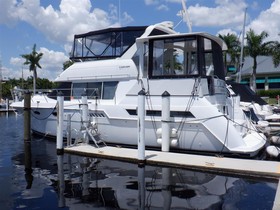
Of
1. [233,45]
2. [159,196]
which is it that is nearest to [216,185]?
[159,196]

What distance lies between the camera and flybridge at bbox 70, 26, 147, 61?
12.8m

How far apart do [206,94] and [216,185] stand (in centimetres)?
383

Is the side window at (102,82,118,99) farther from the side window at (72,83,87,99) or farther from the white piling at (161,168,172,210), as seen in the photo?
the white piling at (161,168,172,210)

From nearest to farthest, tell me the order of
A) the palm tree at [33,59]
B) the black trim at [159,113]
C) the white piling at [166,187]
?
the white piling at [166,187] → the black trim at [159,113] → the palm tree at [33,59]

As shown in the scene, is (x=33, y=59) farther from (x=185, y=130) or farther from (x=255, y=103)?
(x=185, y=130)

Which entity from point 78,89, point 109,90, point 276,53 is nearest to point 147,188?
point 109,90

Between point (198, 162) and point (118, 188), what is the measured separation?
257 cm

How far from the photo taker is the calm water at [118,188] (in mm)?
6625

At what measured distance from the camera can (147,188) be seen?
24.9ft

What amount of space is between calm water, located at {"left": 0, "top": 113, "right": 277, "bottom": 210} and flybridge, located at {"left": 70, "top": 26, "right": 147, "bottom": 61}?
462 cm

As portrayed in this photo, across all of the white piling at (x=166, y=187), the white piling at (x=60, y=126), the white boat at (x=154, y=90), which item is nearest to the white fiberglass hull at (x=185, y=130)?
the white boat at (x=154, y=90)

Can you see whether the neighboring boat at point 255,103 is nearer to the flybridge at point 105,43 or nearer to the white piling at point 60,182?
the flybridge at point 105,43

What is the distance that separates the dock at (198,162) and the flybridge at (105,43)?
397cm

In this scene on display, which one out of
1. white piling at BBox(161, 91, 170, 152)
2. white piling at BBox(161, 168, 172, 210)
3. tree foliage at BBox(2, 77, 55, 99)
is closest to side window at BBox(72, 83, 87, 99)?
white piling at BBox(161, 91, 170, 152)
